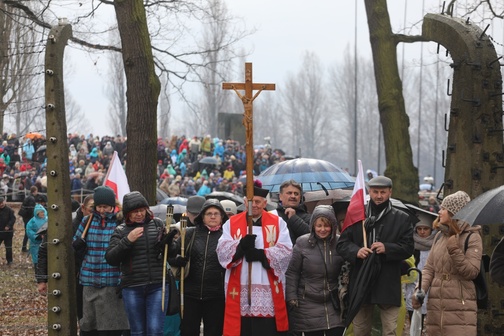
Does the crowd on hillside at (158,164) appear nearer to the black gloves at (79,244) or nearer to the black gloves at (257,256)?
the black gloves at (79,244)

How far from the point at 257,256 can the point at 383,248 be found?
123cm

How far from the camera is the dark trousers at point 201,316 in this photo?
10859 millimetres

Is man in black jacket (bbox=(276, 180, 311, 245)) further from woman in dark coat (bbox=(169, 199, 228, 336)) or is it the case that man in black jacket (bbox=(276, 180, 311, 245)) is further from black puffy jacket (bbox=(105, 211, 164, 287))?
black puffy jacket (bbox=(105, 211, 164, 287))

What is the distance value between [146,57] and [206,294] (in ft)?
17.1

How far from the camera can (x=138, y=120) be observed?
15.2 meters

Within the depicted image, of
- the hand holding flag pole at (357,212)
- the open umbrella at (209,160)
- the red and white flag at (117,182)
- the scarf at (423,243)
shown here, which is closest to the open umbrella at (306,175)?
the scarf at (423,243)

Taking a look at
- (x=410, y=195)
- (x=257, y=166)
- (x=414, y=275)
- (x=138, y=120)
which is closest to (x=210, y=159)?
(x=257, y=166)

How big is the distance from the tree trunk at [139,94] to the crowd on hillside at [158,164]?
1611 centimetres

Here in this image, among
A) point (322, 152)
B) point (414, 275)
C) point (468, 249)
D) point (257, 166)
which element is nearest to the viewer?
point (468, 249)

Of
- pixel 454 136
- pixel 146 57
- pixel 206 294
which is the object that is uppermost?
pixel 146 57

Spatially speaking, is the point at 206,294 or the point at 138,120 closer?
the point at 206,294

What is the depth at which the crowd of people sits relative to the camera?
988 centimetres

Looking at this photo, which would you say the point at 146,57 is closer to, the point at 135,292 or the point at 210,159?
the point at 135,292

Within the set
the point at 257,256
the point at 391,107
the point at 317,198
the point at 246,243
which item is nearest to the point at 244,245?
the point at 246,243
